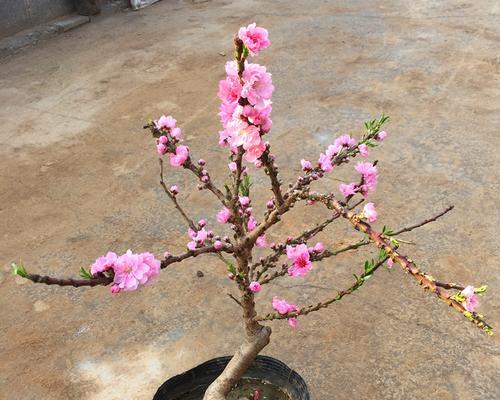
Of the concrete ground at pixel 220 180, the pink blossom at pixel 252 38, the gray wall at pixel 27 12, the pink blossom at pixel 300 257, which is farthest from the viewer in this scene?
the gray wall at pixel 27 12

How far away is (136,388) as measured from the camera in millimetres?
2916

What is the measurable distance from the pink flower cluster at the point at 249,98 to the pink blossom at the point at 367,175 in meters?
0.52

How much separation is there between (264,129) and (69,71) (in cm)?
550

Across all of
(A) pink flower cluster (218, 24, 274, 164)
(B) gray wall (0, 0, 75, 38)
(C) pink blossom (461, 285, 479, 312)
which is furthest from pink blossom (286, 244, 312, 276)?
(B) gray wall (0, 0, 75, 38)

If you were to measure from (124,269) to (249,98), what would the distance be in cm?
61

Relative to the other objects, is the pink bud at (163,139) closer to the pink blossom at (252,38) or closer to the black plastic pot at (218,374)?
the pink blossom at (252,38)

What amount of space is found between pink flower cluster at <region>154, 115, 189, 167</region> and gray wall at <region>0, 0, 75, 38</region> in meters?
6.30

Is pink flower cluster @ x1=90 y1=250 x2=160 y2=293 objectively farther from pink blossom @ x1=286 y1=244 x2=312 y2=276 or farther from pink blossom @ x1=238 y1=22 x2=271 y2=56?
pink blossom @ x1=238 y1=22 x2=271 y2=56

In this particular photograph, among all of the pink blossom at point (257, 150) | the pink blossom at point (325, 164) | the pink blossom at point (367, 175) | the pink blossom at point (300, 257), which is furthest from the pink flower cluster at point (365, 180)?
the pink blossom at point (257, 150)

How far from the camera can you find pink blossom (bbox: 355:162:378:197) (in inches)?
83.6

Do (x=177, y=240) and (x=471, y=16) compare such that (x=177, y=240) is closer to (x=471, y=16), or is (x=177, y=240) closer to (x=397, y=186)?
(x=397, y=186)

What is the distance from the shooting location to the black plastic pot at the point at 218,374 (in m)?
2.39

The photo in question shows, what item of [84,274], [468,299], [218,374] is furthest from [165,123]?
[468,299]

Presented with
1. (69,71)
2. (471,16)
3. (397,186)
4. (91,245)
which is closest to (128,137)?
(91,245)
